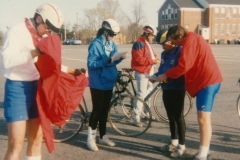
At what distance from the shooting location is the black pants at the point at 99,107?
5.07 m

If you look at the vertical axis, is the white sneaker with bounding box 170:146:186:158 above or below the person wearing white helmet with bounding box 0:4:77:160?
below

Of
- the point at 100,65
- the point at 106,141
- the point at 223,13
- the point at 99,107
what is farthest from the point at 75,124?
the point at 223,13

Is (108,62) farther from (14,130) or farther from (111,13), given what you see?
(111,13)

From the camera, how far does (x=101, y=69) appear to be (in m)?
5.02

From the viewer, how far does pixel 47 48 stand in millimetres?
2949

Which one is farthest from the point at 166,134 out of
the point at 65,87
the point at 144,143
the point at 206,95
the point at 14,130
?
the point at 14,130

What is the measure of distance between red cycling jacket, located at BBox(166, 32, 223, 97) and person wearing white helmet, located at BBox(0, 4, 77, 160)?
5.58 feet

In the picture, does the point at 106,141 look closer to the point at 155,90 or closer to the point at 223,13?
the point at 155,90

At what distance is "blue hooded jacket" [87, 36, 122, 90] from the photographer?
4902mm

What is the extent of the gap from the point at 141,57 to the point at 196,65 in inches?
82.3

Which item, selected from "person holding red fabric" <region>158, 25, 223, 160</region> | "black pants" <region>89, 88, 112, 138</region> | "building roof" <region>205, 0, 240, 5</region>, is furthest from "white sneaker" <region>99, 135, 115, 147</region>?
"building roof" <region>205, 0, 240, 5</region>

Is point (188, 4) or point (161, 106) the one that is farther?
point (188, 4)

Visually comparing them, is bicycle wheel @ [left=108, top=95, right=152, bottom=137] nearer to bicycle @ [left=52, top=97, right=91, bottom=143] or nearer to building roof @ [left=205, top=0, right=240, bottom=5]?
bicycle @ [left=52, top=97, right=91, bottom=143]

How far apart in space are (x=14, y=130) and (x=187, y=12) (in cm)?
7212
